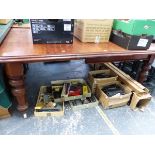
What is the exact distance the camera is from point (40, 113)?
5.06 ft

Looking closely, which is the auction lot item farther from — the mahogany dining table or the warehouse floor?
the warehouse floor

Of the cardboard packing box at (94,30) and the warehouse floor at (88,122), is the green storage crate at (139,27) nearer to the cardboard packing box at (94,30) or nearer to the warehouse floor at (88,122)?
the cardboard packing box at (94,30)

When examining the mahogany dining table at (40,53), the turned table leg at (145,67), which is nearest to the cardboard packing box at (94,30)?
the mahogany dining table at (40,53)

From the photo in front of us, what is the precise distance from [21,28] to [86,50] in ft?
3.28

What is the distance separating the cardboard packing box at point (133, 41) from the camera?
1.37 metres

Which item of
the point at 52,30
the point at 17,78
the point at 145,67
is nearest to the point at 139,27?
the point at 145,67

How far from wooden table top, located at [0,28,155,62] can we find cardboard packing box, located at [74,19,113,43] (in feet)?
0.20

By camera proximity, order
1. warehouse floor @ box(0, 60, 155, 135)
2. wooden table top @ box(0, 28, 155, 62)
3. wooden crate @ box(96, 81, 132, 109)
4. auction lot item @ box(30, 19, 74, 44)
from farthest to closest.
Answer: wooden crate @ box(96, 81, 132, 109)
warehouse floor @ box(0, 60, 155, 135)
auction lot item @ box(30, 19, 74, 44)
wooden table top @ box(0, 28, 155, 62)

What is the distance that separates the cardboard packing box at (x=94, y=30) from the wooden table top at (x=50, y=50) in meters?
0.06

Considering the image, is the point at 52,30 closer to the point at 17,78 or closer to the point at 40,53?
the point at 40,53

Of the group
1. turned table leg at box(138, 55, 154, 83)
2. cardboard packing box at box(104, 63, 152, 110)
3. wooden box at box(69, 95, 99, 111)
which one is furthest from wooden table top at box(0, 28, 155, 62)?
wooden box at box(69, 95, 99, 111)

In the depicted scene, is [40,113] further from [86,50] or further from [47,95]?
[86,50]

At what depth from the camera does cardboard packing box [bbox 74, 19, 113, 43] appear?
1.44 m
